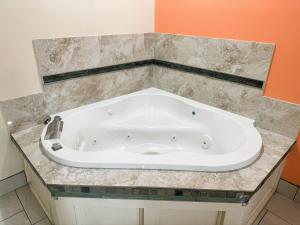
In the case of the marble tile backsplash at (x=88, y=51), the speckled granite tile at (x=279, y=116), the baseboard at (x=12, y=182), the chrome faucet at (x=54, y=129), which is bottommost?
the baseboard at (x=12, y=182)

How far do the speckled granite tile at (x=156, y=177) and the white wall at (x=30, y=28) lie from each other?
52cm

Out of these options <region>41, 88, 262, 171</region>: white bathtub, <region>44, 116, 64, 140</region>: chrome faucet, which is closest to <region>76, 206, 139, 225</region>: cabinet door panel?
<region>41, 88, 262, 171</region>: white bathtub

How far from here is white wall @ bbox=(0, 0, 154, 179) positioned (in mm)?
1469

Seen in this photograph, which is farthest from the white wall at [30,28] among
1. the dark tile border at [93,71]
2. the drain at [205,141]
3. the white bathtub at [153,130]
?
the drain at [205,141]

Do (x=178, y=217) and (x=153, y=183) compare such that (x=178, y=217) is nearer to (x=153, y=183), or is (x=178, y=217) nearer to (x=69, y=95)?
(x=153, y=183)

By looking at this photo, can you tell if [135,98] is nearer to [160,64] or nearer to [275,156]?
[160,64]

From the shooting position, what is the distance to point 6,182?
1737 mm

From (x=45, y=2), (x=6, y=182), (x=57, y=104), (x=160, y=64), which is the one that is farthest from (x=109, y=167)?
(x=160, y=64)

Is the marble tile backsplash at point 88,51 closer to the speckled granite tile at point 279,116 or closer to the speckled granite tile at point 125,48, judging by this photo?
the speckled granite tile at point 125,48

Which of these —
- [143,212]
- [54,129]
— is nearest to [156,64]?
[54,129]

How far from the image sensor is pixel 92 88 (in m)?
2.04

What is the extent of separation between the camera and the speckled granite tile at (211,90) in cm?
179

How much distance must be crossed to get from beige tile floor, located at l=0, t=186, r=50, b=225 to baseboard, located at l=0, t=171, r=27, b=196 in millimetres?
32

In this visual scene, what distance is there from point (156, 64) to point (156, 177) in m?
1.51
